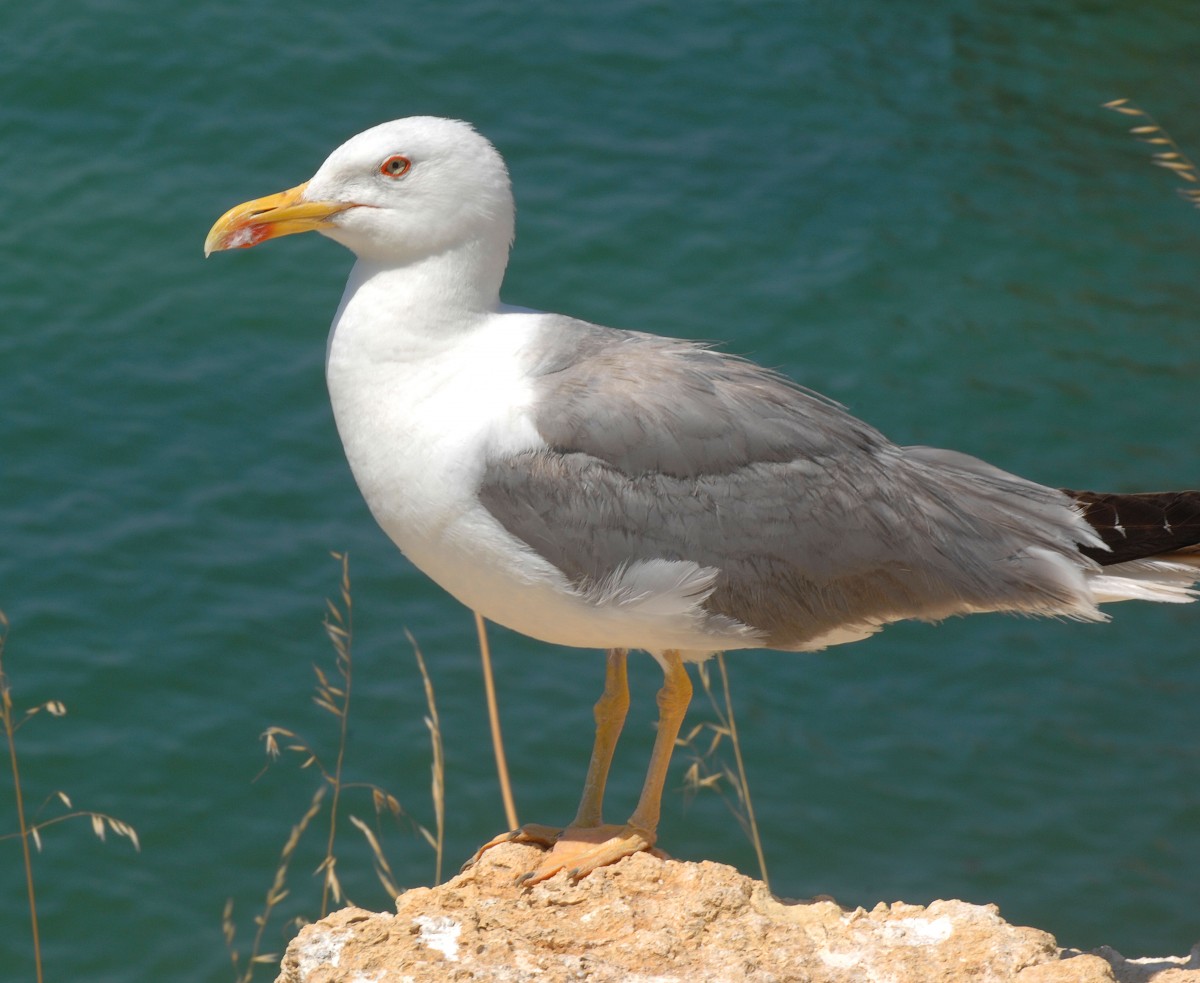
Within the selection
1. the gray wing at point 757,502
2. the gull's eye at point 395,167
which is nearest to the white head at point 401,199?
the gull's eye at point 395,167

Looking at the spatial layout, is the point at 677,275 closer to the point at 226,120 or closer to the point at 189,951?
the point at 226,120

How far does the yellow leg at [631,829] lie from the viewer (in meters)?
5.01

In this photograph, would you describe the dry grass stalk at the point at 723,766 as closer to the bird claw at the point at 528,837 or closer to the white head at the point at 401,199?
the bird claw at the point at 528,837

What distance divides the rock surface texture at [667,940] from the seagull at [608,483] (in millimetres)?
456

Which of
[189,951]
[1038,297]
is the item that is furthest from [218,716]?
[1038,297]

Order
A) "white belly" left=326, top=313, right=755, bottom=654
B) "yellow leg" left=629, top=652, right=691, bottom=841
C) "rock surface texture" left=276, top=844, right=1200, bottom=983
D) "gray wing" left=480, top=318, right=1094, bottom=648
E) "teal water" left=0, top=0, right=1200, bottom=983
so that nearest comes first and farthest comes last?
"rock surface texture" left=276, top=844, right=1200, bottom=983
"white belly" left=326, top=313, right=755, bottom=654
"gray wing" left=480, top=318, right=1094, bottom=648
"yellow leg" left=629, top=652, right=691, bottom=841
"teal water" left=0, top=0, right=1200, bottom=983

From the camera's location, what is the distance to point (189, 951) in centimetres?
851

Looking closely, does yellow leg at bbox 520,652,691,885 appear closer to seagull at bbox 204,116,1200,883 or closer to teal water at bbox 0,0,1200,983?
seagull at bbox 204,116,1200,883

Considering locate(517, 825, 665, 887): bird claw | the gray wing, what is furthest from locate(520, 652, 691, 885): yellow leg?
Result: the gray wing

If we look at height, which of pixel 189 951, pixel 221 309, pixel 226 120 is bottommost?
pixel 189 951

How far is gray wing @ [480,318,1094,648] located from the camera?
16.1ft

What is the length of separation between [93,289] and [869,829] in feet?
21.4

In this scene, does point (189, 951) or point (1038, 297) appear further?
point (1038, 297)

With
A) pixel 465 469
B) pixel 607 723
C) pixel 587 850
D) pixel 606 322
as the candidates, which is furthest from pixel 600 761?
pixel 606 322
